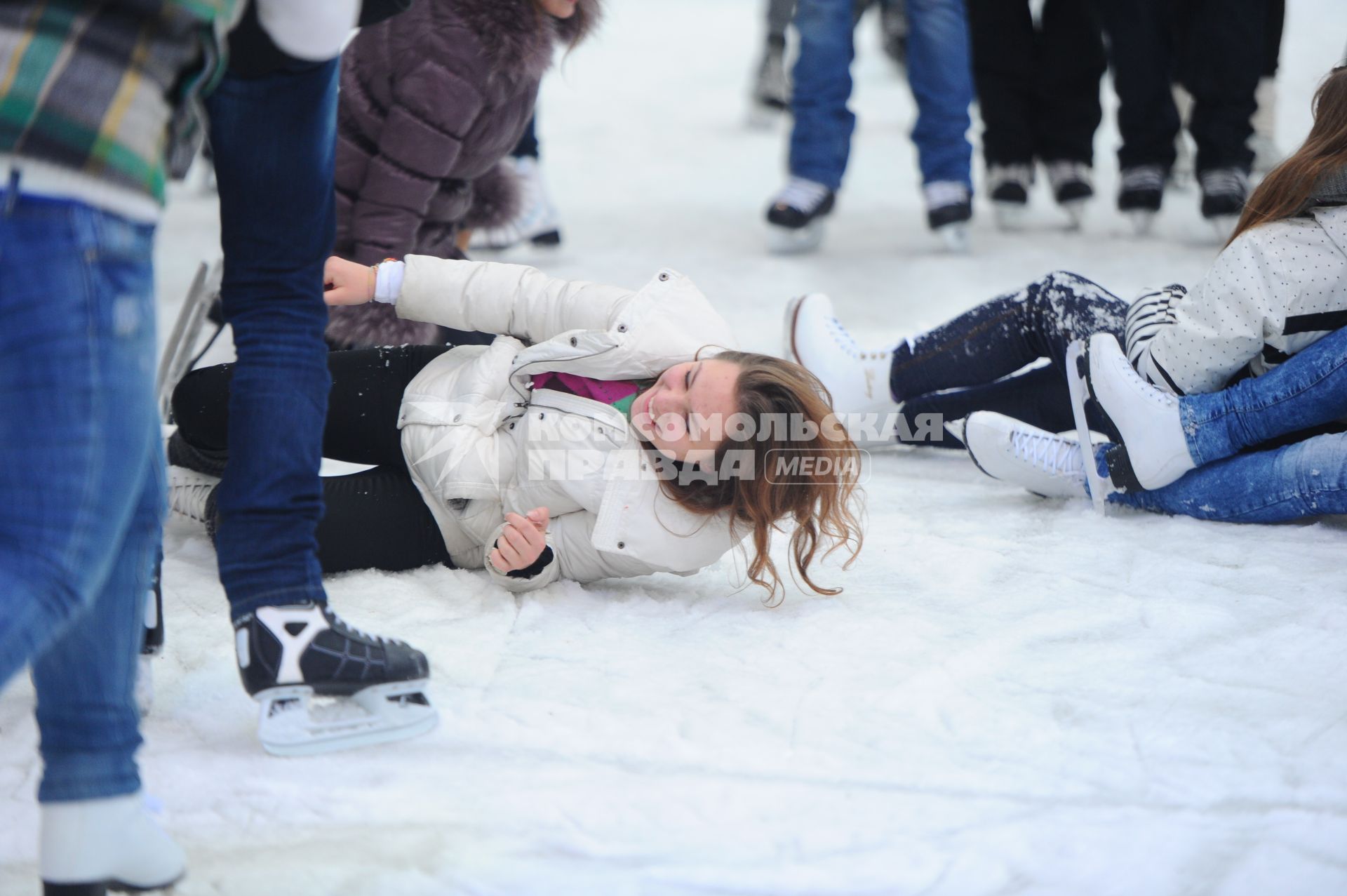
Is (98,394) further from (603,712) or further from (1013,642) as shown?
(1013,642)

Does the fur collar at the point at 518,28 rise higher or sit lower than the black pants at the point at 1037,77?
lower

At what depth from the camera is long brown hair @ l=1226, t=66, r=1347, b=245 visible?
158 centimetres

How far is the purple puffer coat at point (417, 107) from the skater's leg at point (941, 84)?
1507 millimetres

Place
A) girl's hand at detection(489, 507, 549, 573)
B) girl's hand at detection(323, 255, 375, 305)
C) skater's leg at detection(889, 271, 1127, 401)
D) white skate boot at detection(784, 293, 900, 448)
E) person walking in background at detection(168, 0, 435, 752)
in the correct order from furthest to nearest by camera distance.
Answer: white skate boot at detection(784, 293, 900, 448) < skater's leg at detection(889, 271, 1127, 401) < girl's hand at detection(323, 255, 375, 305) < girl's hand at detection(489, 507, 549, 573) < person walking in background at detection(168, 0, 435, 752)

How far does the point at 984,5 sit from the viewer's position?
3.46 m

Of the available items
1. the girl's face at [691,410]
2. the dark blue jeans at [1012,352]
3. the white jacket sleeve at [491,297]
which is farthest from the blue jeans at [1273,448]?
the white jacket sleeve at [491,297]

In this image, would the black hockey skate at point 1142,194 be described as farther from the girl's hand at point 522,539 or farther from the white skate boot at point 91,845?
the white skate boot at point 91,845

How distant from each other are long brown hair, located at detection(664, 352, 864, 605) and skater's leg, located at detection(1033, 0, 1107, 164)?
2401mm

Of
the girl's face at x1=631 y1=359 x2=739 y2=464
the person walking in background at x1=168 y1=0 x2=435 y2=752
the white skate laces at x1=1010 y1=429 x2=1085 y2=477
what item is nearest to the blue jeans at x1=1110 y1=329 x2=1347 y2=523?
the white skate laces at x1=1010 y1=429 x2=1085 y2=477

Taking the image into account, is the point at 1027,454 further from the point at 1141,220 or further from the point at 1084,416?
the point at 1141,220

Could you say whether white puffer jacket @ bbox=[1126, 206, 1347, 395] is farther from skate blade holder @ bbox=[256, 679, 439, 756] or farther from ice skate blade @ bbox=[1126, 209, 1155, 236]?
ice skate blade @ bbox=[1126, 209, 1155, 236]

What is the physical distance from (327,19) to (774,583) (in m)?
0.93

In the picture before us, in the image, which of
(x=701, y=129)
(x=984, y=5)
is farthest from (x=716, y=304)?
(x=701, y=129)

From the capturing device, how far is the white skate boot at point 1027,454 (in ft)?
5.93
